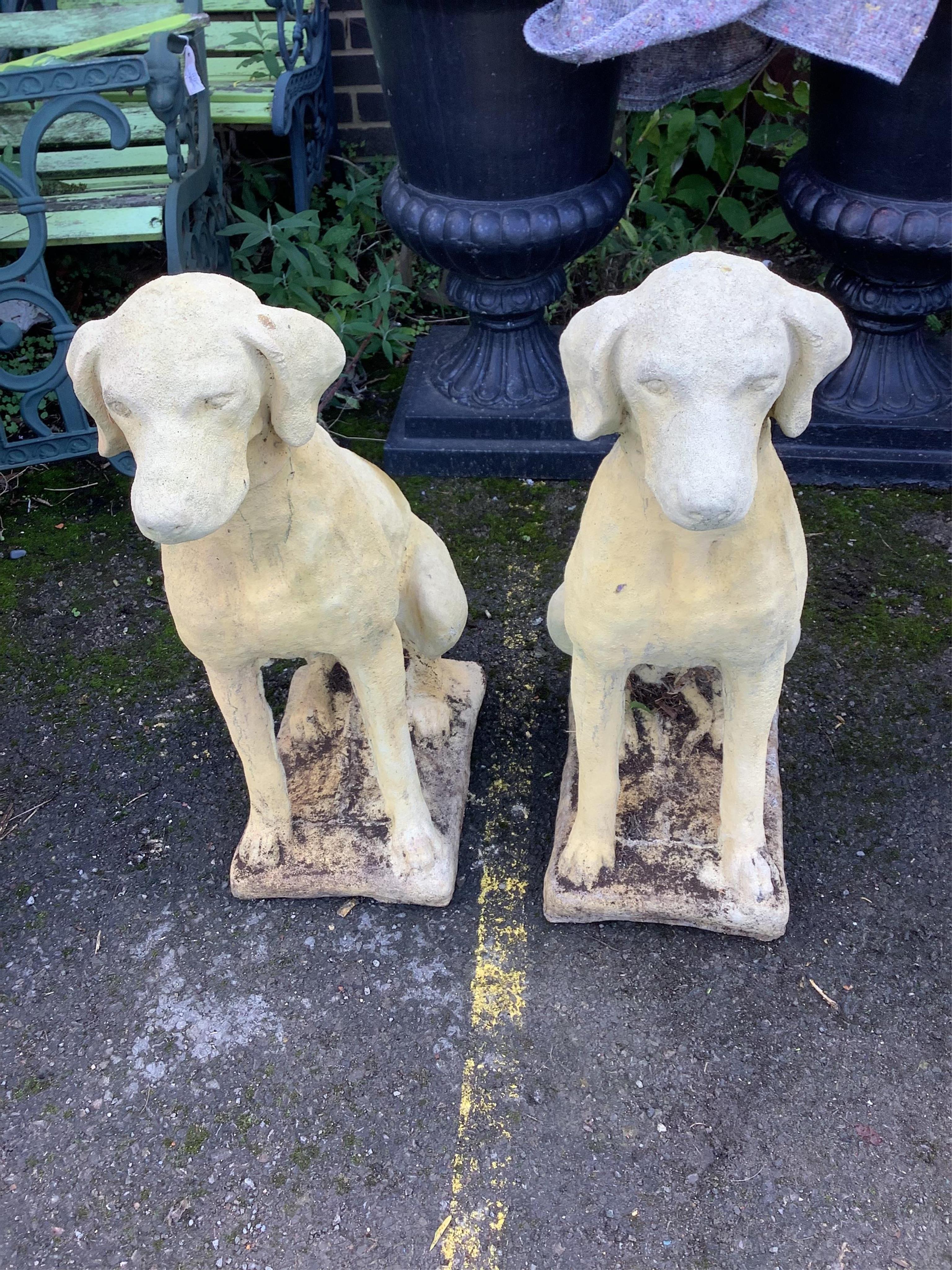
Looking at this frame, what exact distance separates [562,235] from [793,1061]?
8.80 feet

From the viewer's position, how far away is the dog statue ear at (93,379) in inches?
59.1

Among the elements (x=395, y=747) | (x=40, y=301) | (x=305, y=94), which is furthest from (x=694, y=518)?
(x=305, y=94)

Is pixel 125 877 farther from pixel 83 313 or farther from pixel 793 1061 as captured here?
pixel 83 313

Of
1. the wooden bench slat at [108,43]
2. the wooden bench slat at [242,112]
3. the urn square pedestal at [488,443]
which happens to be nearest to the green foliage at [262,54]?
the wooden bench slat at [242,112]

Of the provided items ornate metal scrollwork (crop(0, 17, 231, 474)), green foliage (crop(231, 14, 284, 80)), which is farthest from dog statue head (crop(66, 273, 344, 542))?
green foliage (crop(231, 14, 284, 80))

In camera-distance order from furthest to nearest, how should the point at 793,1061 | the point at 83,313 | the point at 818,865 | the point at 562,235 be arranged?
the point at 83,313 → the point at 562,235 → the point at 818,865 → the point at 793,1061

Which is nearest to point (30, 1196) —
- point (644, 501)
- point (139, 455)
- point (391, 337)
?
point (139, 455)

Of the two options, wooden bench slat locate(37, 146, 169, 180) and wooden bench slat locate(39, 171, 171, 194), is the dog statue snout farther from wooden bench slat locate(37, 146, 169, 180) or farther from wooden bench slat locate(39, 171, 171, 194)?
wooden bench slat locate(37, 146, 169, 180)

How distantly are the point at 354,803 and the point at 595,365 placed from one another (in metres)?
1.39

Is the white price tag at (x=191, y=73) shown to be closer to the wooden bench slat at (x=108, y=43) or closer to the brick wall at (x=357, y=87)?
the wooden bench slat at (x=108, y=43)

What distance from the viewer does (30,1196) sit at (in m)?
1.98

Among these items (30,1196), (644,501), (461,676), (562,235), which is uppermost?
(644,501)

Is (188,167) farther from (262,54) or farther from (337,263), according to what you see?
(262,54)

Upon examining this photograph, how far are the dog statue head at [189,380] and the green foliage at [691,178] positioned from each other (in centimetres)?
331
